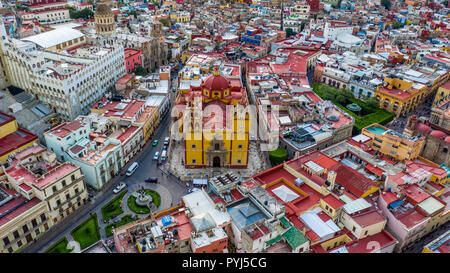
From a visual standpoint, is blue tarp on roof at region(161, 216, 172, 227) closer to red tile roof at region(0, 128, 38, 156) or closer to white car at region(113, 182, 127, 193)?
white car at region(113, 182, 127, 193)

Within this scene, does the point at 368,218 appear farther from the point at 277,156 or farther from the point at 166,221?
the point at 166,221

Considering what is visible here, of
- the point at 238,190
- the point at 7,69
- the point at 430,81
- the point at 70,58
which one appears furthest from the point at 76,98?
the point at 430,81

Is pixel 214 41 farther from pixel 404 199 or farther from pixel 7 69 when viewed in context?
pixel 404 199

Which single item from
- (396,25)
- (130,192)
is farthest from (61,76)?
(396,25)

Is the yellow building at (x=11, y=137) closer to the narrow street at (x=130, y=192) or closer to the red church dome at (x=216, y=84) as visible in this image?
the narrow street at (x=130, y=192)

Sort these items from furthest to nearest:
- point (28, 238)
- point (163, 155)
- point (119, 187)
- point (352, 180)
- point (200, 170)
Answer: point (163, 155), point (200, 170), point (119, 187), point (352, 180), point (28, 238)

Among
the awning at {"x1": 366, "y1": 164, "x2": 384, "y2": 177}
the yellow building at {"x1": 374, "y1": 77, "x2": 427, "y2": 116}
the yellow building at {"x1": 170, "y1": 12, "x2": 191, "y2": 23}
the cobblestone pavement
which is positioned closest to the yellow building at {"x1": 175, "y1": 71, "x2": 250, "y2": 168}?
the cobblestone pavement
